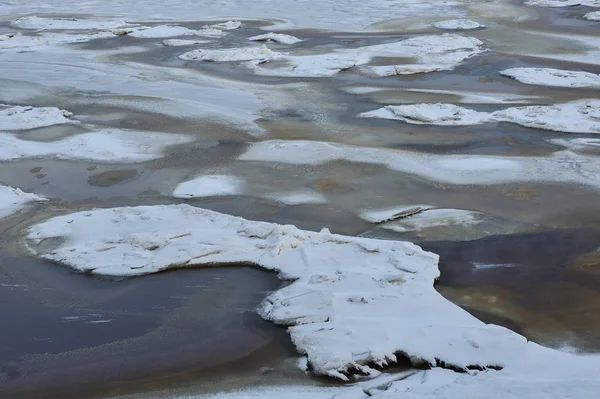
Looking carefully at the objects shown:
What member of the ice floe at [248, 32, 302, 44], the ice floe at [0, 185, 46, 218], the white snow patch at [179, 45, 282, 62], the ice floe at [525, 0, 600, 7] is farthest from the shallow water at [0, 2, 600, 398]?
the ice floe at [525, 0, 600, 7]

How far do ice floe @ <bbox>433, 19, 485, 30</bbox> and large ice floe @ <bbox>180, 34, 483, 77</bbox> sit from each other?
190 cm

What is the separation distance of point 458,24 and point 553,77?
21.7 ft

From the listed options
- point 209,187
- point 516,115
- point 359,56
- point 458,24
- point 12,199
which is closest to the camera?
point 12,199

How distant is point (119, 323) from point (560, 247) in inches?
170

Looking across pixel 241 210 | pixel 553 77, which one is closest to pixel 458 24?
pixel 553 77

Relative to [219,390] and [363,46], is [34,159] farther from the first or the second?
[363,46]

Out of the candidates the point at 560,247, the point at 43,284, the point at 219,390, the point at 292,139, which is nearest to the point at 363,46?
the point at 292,139

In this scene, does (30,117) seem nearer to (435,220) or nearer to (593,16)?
(435,220)

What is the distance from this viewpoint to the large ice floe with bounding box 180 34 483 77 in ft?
47.9

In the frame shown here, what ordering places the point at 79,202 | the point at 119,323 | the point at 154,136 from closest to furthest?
the point at 119,323 < the point at 79,202 < the point at 154,136

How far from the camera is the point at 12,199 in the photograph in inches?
325

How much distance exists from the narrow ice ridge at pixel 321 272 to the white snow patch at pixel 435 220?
675 millimetres

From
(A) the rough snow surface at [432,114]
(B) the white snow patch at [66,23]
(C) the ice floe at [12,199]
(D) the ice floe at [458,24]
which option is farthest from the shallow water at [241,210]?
(B) the white snow patch at [66,23]

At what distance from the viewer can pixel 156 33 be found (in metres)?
19.1
